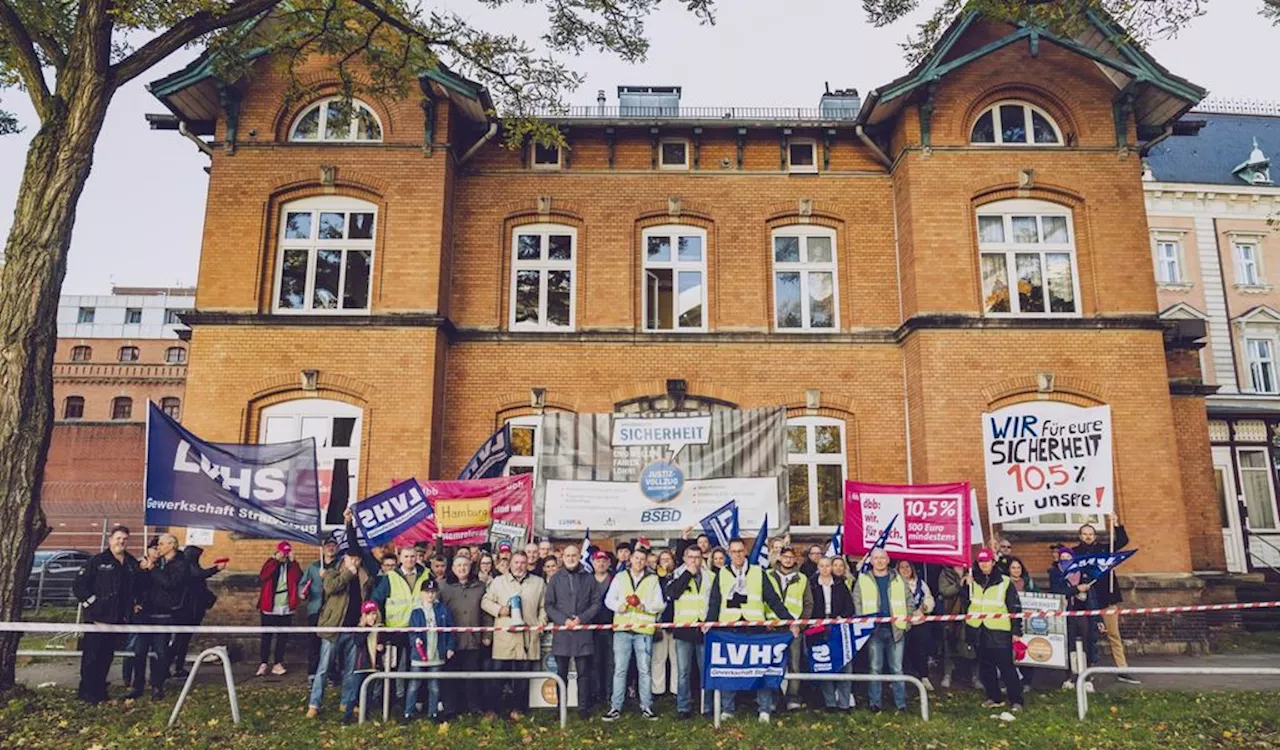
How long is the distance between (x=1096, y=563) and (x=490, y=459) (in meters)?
8.27

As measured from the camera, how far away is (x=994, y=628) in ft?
29.6

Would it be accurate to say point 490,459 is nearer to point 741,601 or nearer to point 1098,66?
point 741,601

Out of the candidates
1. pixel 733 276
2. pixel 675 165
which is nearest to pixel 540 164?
pixel 675 165

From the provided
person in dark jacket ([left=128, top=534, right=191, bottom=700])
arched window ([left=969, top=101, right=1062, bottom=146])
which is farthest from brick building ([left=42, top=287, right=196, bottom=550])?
arched window ([left=969, top=101, right=1062, bottom=146])

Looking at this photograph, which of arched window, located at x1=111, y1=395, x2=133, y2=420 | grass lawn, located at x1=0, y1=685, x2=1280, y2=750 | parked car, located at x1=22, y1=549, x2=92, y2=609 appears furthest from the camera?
arched window, located at x1=111, y1=395, x2=133, y2=420

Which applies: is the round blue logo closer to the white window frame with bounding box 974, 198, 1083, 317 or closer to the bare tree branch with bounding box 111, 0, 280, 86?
the white window frame with bounding box 974, 198, 1083, 317

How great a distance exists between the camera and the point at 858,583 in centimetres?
927

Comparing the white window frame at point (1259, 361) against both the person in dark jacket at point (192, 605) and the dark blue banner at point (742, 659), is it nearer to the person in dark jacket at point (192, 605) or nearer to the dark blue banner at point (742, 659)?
the dark blue banner at point (742, 659)

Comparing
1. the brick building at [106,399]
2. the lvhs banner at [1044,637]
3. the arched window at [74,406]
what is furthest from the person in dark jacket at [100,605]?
the arched window at [74,406]

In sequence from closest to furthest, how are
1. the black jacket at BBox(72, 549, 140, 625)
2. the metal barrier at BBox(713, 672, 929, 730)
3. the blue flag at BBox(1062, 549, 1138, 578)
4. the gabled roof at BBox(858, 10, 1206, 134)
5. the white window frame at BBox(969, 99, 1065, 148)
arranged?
1. the metal barrier at BBox(713, 672, 929, 730)
2. the black jacket at BBox(72, 549, 140, 625)
3. the blue flag at BBox(1062, 549, 1138, 578)
4. the gabled roof at BBox(858, 10, 1206, 134)
5. the white window frame at BBox(969, 99, 1065, 148)

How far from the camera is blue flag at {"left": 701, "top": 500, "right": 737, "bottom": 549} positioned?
1066cm

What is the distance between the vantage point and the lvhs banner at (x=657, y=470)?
11.8 m

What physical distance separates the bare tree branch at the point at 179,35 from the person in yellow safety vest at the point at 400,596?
272 inches

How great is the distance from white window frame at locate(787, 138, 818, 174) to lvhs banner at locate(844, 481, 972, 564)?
7121mm
